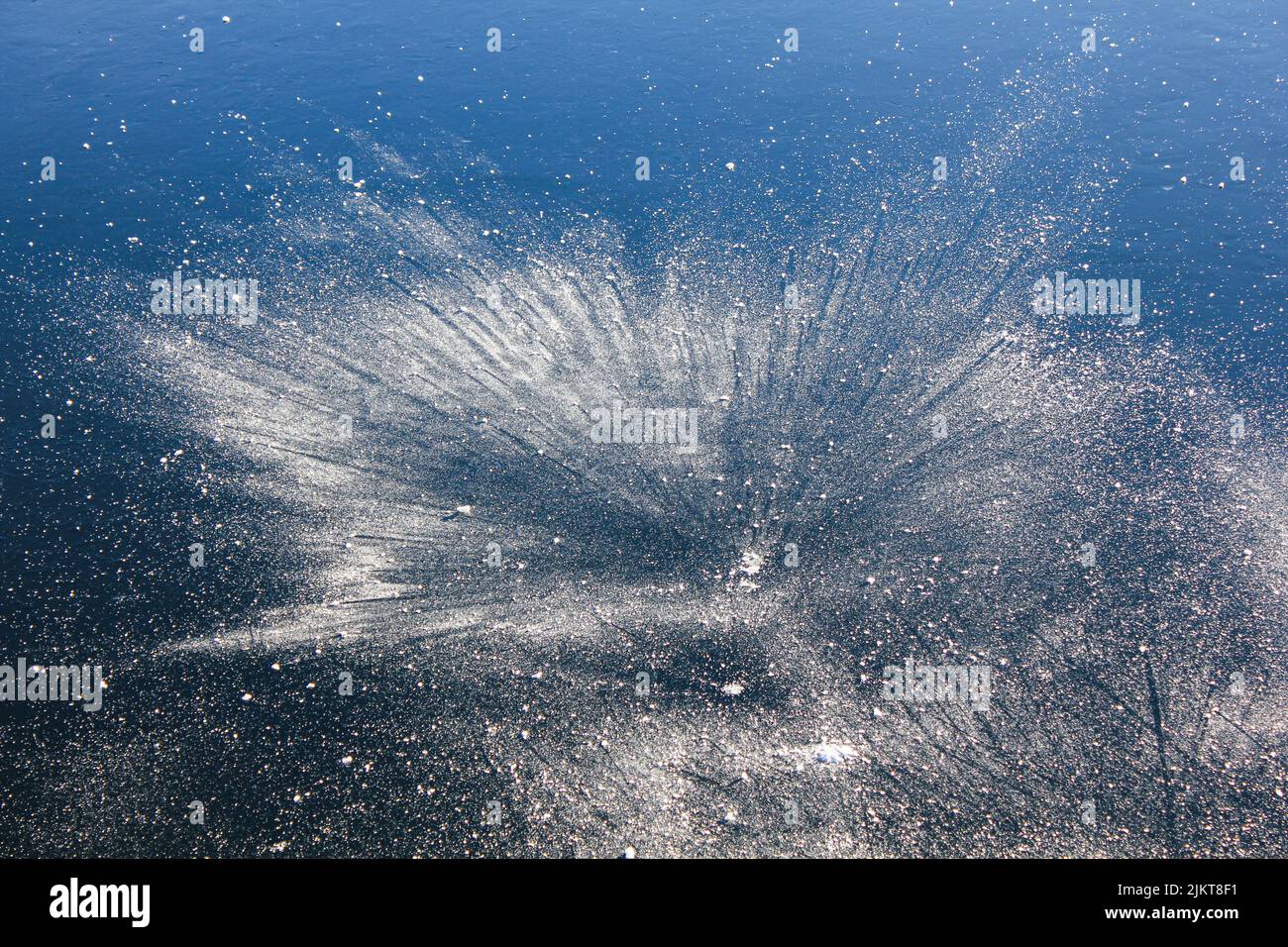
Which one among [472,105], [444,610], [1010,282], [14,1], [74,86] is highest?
[14,1]

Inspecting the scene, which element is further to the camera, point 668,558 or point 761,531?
point 761,531

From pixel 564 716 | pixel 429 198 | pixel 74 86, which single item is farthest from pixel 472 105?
pixel 564 716

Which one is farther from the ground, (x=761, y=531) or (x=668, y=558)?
(x=761, y=531)

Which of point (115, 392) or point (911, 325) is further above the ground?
point (911, 325)

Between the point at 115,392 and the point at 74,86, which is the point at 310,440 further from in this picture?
the point at 74,86

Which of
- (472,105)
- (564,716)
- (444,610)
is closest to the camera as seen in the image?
(564,716)

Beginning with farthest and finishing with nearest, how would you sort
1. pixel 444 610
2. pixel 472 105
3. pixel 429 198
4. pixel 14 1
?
1. pixel 14 1
2. pixel 472 105
3. pixel 429 198
4. pixel 444 610

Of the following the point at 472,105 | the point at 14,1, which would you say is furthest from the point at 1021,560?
the point at 14,1
